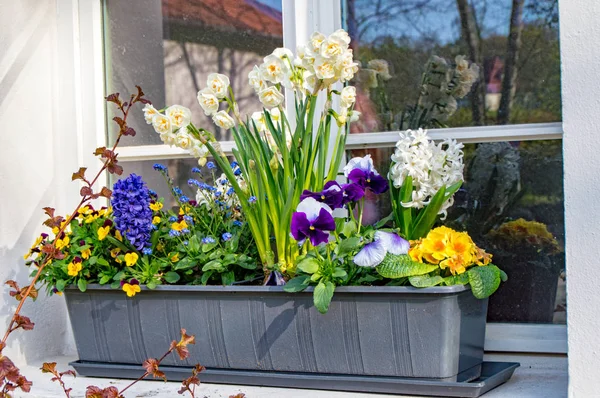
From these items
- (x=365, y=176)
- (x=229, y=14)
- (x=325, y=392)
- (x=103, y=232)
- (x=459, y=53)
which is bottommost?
(x=325, y=392)

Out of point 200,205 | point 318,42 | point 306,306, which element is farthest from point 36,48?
point 306,306

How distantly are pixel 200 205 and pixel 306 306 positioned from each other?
49 cm

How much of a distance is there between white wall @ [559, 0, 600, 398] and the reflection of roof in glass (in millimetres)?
865

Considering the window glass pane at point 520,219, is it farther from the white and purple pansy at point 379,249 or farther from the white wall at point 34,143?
the white wall at point 34,143

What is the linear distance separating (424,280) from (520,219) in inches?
17.0

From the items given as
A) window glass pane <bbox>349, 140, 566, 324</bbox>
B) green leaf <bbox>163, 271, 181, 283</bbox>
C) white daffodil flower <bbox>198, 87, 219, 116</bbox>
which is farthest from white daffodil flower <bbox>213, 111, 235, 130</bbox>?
window glass pane <bbox>349, 140, 566, 324</bbox>

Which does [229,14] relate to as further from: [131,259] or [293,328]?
[293,328]

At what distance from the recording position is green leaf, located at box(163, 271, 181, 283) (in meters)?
1.80

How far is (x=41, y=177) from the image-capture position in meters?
2.15

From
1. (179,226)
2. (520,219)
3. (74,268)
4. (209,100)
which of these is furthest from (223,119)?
(520,219)

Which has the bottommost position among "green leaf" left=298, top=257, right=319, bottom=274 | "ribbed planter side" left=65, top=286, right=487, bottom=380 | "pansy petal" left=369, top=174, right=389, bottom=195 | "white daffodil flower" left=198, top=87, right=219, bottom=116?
"ribbed planter side" left=65, top=286, right=487, bottom=380

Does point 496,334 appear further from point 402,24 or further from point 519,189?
point 402,24

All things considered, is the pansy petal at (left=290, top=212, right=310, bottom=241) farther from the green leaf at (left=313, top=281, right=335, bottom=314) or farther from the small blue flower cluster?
the small blue flower cluster

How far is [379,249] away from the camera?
1560mm
